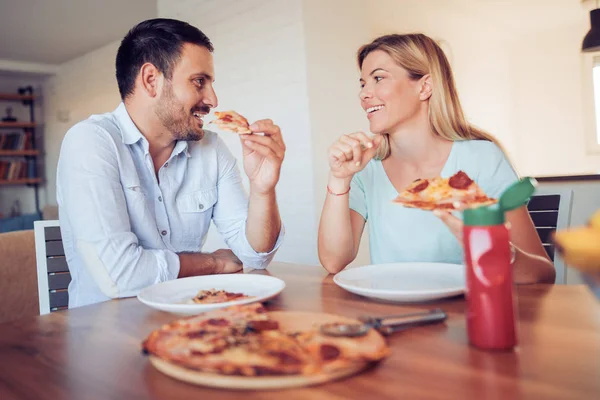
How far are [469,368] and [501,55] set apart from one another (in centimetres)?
750

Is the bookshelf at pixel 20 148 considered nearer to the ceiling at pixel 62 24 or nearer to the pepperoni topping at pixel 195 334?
the ceiling at pixel 62 24

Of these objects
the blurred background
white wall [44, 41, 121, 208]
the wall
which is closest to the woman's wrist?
the blurred background

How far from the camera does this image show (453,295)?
1.06 meters

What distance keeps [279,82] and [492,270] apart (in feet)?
9.90

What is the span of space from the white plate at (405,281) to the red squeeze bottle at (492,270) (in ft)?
0.80

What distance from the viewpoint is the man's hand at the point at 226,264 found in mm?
1649

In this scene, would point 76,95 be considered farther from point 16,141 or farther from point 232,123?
point 232,123

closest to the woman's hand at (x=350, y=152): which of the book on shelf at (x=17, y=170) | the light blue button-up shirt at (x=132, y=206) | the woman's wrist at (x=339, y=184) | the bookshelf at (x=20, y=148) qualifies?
the woman's wrist at (x=339, y=184)

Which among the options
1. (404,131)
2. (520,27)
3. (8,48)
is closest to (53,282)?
(404,131)

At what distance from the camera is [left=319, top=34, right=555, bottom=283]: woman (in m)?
1.60

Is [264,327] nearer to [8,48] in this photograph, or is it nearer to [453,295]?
[453,295]

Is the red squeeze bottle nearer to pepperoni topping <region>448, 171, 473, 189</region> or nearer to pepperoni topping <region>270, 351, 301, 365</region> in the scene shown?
pepperoni topping <region>270, 351, 301, 365</region>

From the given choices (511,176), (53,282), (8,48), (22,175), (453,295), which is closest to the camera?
(453,295)

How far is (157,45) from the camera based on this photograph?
5.90 ft
